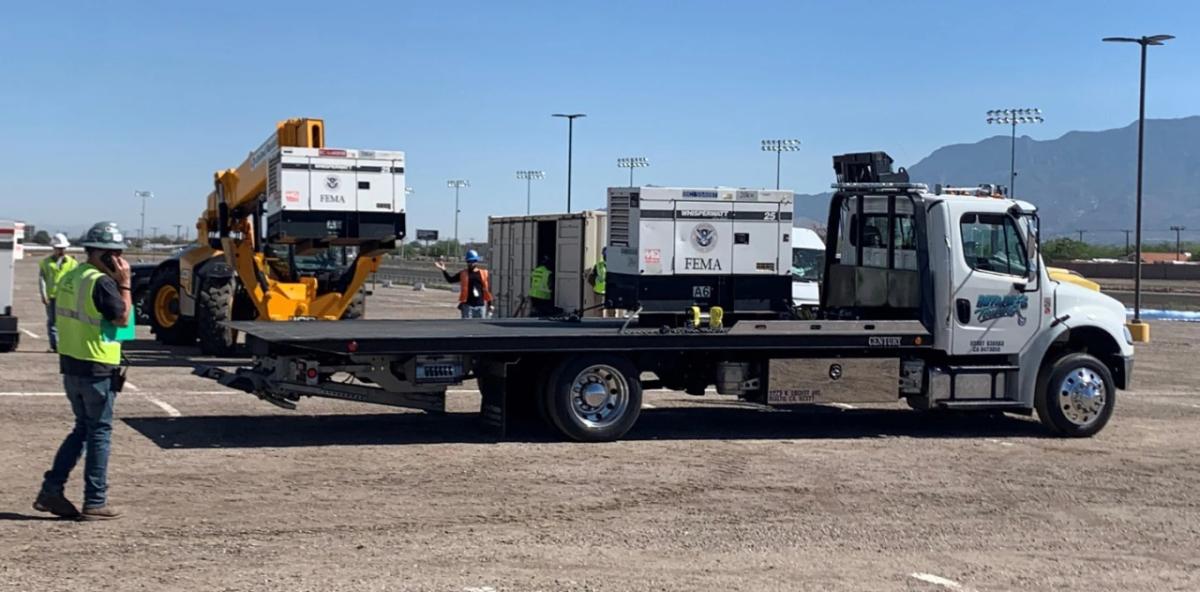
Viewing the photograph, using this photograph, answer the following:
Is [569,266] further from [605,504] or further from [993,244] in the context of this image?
[605,504]

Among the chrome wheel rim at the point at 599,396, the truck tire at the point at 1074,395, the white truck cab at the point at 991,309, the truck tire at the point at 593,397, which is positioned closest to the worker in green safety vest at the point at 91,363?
the truck tire at the point at 593,397

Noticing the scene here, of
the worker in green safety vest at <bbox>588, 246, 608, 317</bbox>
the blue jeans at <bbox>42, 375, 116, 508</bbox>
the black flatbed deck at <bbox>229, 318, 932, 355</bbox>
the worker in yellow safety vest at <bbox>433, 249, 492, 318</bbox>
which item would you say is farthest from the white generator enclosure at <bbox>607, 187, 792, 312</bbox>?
the blue jeans at <bbox>42, 375, 116, 508</bbox>

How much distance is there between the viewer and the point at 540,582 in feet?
25.2

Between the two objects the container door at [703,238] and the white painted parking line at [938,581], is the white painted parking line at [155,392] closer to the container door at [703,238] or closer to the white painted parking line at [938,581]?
the container door at [703,238]

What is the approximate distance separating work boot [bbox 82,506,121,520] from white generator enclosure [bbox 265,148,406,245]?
966cm

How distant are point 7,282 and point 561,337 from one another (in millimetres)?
11363

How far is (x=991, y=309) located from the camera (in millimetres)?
13688

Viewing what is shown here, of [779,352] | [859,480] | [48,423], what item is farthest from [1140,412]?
[48,423]

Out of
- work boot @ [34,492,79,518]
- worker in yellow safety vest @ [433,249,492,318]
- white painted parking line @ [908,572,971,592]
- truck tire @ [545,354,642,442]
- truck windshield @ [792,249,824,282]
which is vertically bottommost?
white painted parking line @ [908,572,971,592]

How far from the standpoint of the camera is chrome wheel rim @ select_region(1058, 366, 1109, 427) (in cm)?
1386

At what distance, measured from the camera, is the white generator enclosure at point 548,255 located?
22.8 meters

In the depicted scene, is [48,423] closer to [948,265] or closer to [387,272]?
[948,265]

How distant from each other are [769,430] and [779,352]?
1.28m

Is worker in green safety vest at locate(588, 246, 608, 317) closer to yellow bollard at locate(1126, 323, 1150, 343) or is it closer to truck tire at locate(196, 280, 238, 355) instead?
truck tire at locate(196, 280, 238, 355)
